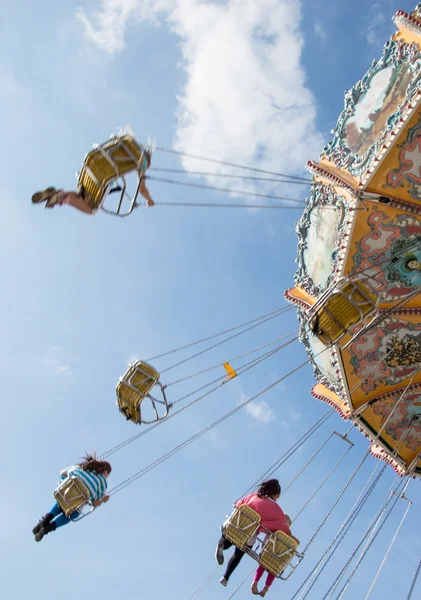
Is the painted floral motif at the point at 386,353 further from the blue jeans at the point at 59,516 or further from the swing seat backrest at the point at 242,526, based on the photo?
the blue jeans at the point at 59,516

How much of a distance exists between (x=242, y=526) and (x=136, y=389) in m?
1.87

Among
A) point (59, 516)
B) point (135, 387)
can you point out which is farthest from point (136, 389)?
point (59, 516)

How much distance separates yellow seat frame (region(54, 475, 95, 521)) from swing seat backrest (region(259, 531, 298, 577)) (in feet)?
6.57

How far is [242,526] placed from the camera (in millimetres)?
5992

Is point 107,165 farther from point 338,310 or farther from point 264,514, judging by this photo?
point 264,514

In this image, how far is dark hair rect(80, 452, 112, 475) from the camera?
653 centimetres

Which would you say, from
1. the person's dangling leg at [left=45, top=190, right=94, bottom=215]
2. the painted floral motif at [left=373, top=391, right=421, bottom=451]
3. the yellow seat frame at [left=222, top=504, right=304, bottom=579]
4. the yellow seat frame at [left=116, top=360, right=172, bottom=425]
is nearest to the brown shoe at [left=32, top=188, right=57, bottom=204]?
the person's dangling leg at [left=45, top=190, right=94, bottom=215]

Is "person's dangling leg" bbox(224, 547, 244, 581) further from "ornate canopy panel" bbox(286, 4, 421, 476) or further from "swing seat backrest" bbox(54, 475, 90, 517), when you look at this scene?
"ornate canopy panel" bbox(286, 4, 421, 476)

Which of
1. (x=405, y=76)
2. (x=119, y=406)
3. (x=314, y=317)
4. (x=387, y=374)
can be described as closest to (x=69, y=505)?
(x=119, y=406)

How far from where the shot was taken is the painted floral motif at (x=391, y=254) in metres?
6.33

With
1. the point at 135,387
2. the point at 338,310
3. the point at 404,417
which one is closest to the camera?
the point at 338,310

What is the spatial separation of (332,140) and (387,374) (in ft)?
10.6

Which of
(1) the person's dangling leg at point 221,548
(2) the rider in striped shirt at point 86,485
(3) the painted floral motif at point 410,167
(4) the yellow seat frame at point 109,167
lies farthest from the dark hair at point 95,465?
(3) the painted floral motif at point 410,167

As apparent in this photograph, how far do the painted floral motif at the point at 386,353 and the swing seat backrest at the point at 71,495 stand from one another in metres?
3.76
